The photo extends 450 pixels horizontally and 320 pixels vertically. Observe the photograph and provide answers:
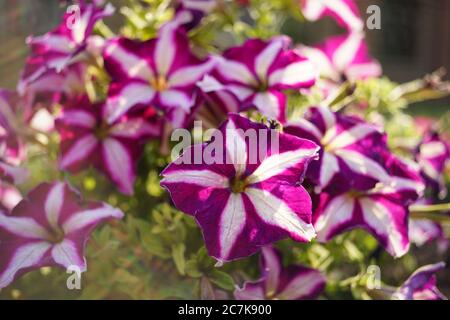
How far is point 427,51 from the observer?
852 centimetres

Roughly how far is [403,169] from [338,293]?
0.44 feet

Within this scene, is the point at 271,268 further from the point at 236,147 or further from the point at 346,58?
the point at 346,58

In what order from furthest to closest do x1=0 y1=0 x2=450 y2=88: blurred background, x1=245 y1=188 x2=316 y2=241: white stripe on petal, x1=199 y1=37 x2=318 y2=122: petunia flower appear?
1. x1=0 y1=0 x2=450 y2=88: blurred background
2. x1=199 y1=37 x2=318 y2=122: petunia flower
3. x1=245 y1=188 x2=316 y2=241: white stripe on petal

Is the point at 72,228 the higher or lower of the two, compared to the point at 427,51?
lower

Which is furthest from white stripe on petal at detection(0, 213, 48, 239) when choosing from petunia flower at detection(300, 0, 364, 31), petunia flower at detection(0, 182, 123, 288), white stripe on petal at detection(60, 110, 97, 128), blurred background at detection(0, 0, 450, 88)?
blurred background at detection(0, 0, 450, 88)

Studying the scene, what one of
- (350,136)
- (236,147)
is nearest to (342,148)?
(350,136)

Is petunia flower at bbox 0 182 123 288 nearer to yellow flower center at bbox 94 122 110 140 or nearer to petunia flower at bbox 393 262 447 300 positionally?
yellow flower center at bbox 94 122 110 140

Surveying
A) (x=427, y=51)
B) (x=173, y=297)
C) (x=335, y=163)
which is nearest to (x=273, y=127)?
(x=335, y=163)

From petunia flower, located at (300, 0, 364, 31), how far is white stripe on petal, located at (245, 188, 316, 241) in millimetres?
268

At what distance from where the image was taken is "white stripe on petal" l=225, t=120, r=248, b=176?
46cm

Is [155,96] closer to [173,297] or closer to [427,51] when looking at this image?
[173,297]

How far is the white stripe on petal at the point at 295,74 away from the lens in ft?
1.82

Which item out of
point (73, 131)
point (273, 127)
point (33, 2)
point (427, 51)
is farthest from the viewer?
point (427, 51)

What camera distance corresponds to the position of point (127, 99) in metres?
0.55
